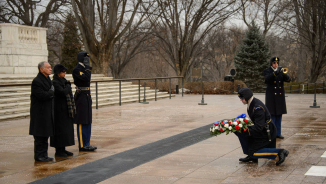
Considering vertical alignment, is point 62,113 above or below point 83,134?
above

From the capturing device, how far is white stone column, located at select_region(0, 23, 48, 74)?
2116 cm

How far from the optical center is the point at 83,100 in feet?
27.1

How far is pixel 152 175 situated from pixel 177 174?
39 cm

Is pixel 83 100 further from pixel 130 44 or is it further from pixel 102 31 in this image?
pixel 130 44

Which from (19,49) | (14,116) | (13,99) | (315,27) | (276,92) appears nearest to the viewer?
(276,92)

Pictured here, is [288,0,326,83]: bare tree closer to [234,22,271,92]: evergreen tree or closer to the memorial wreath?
[234,22,271,92]: evergreen tree

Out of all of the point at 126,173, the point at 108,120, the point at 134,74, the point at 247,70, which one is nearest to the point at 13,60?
the point at 108,120

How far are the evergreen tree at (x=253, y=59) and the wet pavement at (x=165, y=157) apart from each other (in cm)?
2183

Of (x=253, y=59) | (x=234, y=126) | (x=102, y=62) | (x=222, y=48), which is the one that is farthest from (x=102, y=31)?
(x=222, y=48)

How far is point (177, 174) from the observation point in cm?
634

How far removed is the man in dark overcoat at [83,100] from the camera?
8172 mm

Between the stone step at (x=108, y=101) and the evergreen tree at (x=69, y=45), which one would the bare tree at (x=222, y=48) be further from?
the stone step at (x=108, y=101)

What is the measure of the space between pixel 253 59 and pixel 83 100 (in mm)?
28322

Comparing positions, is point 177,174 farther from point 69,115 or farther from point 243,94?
point 69,115
